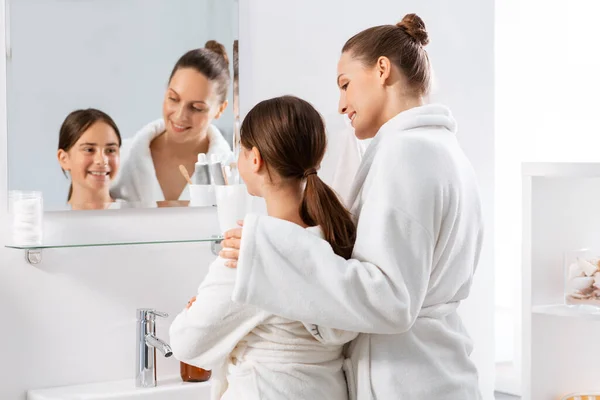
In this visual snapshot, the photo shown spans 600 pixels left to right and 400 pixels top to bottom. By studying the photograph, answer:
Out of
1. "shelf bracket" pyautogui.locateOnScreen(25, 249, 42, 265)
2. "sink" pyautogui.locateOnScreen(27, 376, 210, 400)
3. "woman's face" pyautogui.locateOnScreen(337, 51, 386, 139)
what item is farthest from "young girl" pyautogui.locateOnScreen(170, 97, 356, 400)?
"shelf bracket" pyautogui.locateOnScreen(25, 249, 42, 265)

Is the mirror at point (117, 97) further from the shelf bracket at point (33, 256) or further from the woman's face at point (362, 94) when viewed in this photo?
the woman's face at point (362, 94)

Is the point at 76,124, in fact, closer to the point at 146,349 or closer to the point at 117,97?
the point at 117,97

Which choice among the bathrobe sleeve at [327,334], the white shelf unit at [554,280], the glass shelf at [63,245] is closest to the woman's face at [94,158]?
the glass shelf at [63,245]

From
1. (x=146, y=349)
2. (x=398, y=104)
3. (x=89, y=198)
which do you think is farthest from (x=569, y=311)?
(x=89, y=198)

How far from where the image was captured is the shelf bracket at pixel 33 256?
171 cm

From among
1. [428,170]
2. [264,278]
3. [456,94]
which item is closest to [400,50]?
[428,170]

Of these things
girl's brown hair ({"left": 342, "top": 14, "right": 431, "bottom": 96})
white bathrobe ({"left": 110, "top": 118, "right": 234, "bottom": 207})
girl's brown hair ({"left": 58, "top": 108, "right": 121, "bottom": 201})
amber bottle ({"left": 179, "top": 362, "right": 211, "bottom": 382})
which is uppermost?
girl's brown hair ({"left": 342, "top": 14, "right": 431, "bottom": 96})

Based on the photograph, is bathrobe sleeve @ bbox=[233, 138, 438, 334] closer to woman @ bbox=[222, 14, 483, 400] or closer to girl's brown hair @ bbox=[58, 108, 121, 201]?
woman @ bbox=[222, 14, 483, 400]

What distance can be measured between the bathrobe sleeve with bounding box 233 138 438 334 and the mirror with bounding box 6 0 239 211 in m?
0.59

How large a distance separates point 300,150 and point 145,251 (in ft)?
2.10

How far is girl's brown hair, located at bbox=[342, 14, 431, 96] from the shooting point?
58.5 inches

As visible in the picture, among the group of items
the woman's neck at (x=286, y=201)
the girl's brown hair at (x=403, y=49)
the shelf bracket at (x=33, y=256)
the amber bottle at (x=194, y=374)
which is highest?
the girl's brown hair at (x=403, y=49)

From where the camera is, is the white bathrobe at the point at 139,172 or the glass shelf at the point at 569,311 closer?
the white bathrobe at the point at 139,172

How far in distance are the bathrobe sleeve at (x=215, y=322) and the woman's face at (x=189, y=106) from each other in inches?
23.5
